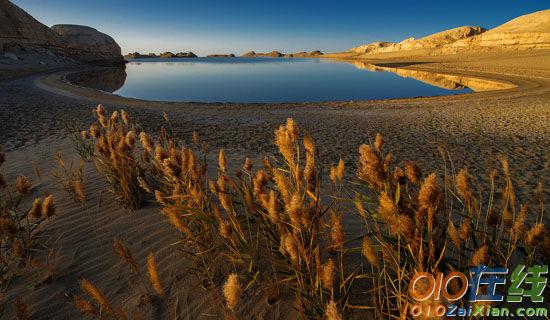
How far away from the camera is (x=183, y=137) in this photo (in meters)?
9.15

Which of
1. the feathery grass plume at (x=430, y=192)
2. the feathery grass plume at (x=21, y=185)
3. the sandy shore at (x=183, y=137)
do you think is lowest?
the sandy shore at (x=183, y=137)

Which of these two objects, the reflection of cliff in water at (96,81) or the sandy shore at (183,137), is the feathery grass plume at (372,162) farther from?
the reflection of cliff in water at (96,81)

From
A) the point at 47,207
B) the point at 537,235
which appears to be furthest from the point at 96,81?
the point at 537,235

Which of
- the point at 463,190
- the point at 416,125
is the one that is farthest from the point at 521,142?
the point at 463,190

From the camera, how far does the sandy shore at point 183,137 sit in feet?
8.27

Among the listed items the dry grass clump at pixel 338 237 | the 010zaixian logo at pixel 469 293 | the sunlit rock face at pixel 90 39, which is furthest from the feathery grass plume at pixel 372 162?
the sunlit rock face at pixel 90 39

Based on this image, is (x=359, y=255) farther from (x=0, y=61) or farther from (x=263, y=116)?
(x=0, y=61)

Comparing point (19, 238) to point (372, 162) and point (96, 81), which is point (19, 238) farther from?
point (96, 81)

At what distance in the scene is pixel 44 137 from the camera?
855 centimetres

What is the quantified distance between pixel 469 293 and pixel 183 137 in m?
8.61

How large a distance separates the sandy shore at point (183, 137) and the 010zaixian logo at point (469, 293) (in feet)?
4.47

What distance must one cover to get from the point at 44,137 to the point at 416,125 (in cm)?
1164

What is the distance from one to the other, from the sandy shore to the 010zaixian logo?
136cm

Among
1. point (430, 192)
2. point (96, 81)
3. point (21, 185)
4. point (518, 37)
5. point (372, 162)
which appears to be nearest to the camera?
point (430, 192)
